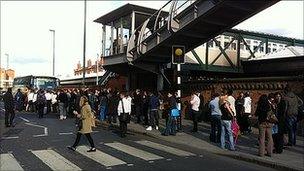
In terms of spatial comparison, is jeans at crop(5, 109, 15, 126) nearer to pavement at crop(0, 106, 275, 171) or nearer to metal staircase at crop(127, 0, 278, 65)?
pavement at crop(0, 106, 275, 171)

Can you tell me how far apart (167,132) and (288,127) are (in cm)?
450

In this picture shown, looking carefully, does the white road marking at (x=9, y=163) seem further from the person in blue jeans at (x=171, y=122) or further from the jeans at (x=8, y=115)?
the jeans at (x=8, y=115)

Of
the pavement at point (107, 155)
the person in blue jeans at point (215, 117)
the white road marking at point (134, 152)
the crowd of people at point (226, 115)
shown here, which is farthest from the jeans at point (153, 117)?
the white road marking at point (134, 152)

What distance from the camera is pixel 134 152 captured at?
12.4 meters

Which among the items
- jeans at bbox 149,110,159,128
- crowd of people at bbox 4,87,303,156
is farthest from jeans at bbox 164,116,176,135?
jeans at bbox 149,110,159,128

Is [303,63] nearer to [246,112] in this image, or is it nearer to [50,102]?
[246,112]

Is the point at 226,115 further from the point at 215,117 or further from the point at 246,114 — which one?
the point at 246,114

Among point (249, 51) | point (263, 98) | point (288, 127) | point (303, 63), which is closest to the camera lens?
point (263, 98)

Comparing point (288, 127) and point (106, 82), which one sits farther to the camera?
point (106, 82)

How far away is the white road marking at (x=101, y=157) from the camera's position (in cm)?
1058

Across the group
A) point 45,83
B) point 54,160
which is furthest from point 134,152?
point 45,83

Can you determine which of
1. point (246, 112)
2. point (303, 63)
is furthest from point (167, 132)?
point (303, 63)

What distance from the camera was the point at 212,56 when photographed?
98.6 ft

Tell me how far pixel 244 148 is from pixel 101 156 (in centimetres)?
480
